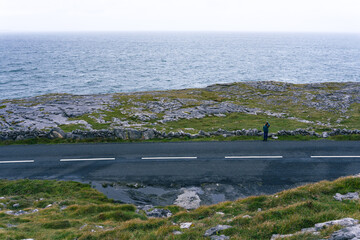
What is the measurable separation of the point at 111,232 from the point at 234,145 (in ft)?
55.7

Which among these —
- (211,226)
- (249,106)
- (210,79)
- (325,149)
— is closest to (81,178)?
(211,226)

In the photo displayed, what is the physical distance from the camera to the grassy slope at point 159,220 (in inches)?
424

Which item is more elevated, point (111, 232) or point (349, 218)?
point (349, 218)

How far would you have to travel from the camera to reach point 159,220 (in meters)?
12.8

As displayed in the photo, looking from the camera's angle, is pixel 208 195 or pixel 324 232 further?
pixel 208 195

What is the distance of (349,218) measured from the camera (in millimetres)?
10172

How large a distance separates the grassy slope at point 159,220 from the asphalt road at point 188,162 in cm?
347

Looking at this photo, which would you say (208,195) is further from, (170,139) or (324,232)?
(170,139)

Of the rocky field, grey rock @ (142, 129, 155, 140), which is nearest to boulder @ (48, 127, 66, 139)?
the rocky field

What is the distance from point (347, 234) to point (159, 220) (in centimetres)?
824

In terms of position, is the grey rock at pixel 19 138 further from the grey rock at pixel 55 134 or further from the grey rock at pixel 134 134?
the grey rock at pixel 134 134

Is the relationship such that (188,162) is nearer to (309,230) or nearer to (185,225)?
(185,225)

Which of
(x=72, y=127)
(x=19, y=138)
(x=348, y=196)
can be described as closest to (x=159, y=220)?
(x=348, y=196)

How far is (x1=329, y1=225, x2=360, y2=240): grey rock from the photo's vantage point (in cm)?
851
